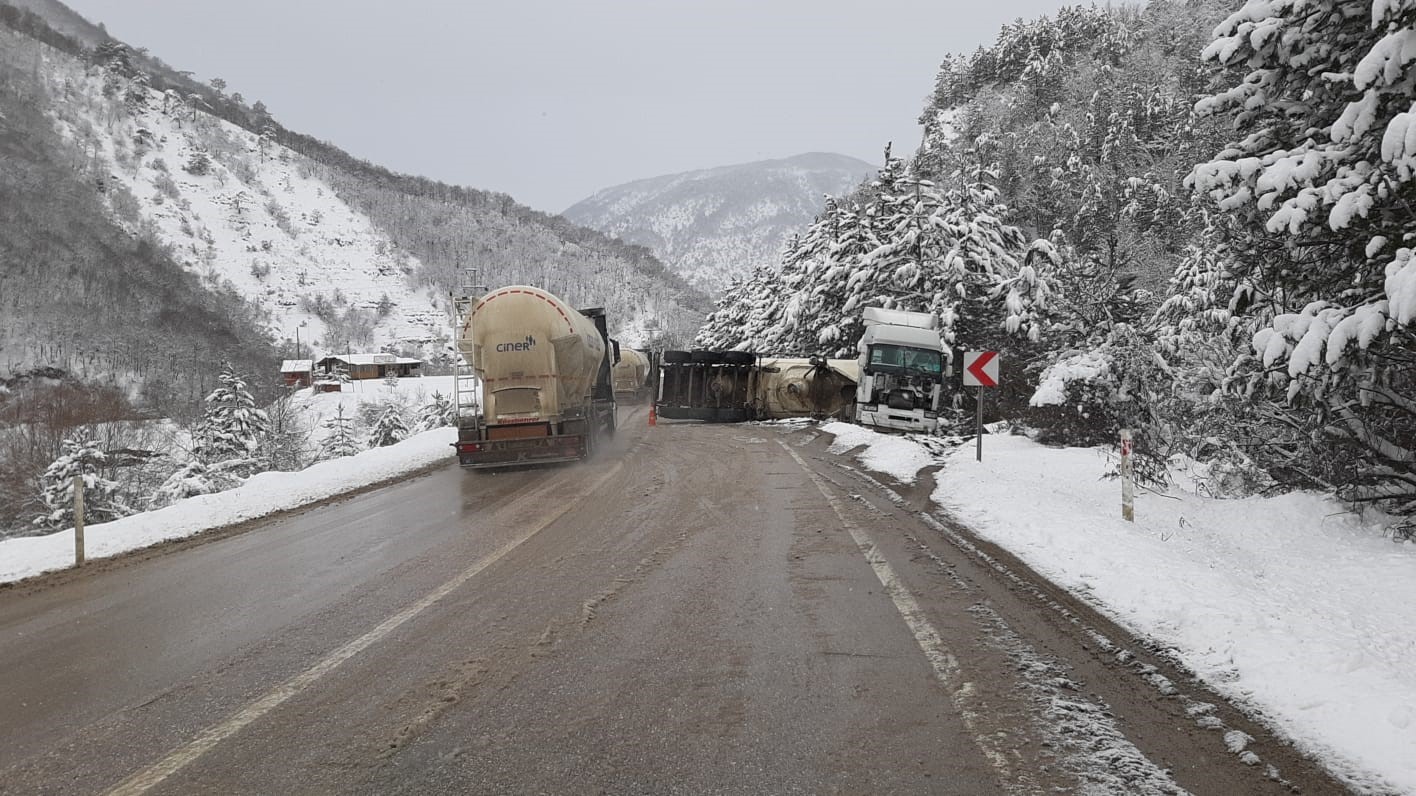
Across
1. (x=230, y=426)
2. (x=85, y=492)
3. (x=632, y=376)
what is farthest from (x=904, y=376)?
(x=230, y=426)

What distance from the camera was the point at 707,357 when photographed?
30.7m

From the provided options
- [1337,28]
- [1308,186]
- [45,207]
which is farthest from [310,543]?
[45,207]

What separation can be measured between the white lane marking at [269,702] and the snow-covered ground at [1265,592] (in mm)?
5123

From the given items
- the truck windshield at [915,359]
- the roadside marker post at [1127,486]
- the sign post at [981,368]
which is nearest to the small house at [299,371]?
the truck windshield at [915,359]

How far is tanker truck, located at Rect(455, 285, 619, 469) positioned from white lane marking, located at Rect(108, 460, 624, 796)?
27.3 feet

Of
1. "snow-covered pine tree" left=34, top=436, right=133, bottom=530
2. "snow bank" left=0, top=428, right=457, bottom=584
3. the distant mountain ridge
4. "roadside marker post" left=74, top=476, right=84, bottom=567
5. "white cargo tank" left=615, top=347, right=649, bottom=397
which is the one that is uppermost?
the distant mountain ridge

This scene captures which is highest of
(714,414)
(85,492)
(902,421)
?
(902,421)

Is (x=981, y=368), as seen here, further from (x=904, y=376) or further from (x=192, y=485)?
(x=192, y=485)

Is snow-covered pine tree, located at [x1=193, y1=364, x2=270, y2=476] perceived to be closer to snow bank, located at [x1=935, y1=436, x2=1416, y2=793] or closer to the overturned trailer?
the overturned trailer

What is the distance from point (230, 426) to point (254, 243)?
6611 inches

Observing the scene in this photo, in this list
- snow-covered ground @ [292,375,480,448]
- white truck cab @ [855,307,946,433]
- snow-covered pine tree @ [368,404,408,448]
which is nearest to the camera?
white truck cab @ [855,307,946,433]

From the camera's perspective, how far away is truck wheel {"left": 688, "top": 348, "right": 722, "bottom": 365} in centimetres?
3050

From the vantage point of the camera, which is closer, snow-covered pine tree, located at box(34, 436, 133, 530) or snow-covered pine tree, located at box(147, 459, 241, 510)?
snow-covered pine tree, located at box(34, 436, 133, 530)

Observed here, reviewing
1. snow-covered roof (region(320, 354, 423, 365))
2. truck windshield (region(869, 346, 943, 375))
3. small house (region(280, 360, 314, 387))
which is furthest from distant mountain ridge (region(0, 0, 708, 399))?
truck windshield (region(869, 346, 943, 375))
